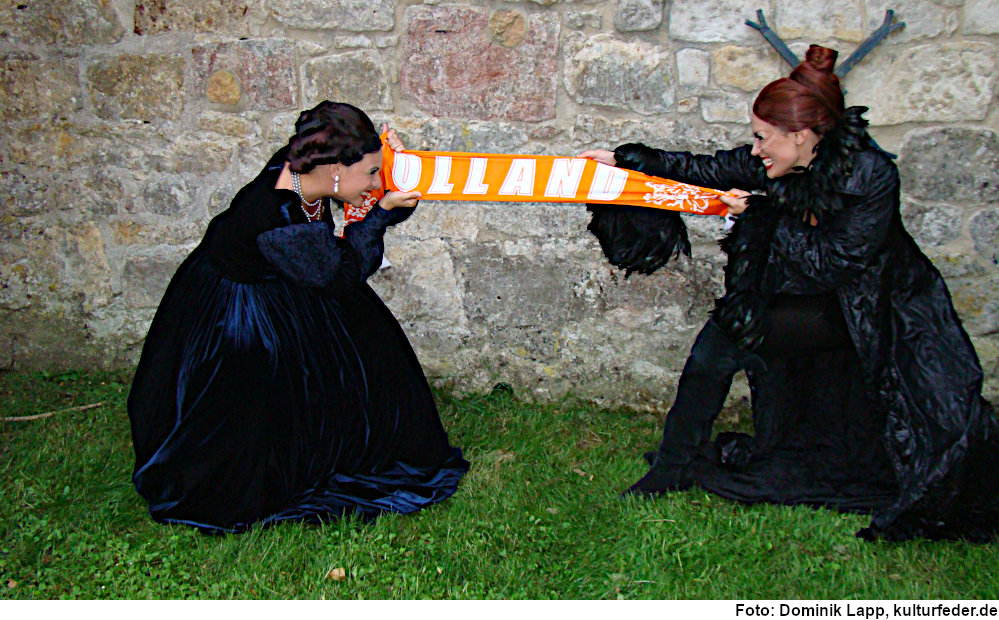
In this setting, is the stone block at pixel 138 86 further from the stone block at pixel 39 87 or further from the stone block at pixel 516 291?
the stone block at pixel 516 291

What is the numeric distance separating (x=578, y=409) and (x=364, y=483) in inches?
51.1

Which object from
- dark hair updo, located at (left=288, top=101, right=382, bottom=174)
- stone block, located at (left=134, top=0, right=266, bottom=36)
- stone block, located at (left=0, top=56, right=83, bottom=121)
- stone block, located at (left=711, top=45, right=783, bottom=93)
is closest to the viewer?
dark hair updo, located at (left=288, top=101, right=382, bottom=174)

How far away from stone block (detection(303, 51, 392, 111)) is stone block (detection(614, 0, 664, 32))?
3.63 feet

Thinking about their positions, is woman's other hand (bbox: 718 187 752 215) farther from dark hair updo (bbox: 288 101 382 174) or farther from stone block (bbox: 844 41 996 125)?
dark hair updo (bbox: 288 101 382 174)

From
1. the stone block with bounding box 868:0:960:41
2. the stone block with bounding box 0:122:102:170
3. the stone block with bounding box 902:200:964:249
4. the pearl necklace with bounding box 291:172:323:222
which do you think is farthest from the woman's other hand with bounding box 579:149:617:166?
the stone block with bounding box 0:122:102:170

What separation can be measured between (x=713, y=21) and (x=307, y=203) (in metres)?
1.95

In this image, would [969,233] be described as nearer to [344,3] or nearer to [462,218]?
[462,218]

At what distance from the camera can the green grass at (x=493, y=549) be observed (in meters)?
2.81

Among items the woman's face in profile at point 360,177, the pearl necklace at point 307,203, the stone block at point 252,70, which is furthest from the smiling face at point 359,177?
the stone block at point 252,70

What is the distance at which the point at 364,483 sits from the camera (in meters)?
3.35

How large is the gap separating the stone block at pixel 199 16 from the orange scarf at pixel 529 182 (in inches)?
46.1

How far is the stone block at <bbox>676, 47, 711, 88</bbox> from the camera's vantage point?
12.1 ft

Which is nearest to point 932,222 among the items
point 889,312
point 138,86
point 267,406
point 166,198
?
point 889,312

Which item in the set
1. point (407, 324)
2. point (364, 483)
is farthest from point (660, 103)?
point (364, 483)
